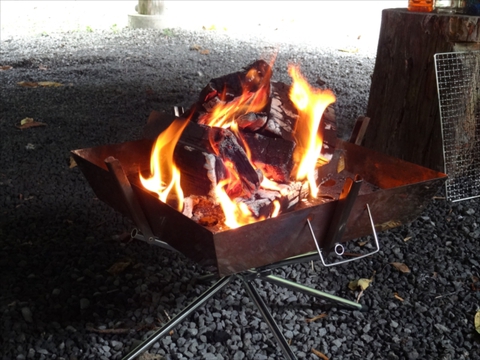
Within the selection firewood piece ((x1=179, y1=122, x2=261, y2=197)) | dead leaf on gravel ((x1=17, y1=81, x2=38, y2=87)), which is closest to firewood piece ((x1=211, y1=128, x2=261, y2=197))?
firewood piece ((x1=179, y1=122, x2=261, y2=197))

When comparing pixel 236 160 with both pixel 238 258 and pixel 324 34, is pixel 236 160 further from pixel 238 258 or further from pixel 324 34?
pixel 324 34

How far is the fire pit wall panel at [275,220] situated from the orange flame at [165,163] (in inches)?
4.6

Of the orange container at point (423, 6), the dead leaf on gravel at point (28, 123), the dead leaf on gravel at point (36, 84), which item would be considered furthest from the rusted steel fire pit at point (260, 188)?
the dead leaf on gravel at point (36, 84)

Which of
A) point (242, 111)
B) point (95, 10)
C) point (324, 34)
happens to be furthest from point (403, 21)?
point (95, 10)

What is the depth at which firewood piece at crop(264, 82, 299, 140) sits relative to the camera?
201 cm

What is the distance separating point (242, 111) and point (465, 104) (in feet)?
4.97

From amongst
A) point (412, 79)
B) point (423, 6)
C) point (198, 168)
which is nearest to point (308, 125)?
point (198, 168)

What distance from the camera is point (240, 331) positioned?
2.07 metres

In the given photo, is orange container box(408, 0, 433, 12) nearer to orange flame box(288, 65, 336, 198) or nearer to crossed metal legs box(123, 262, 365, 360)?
orange flame box(288, 65, 336, 198)

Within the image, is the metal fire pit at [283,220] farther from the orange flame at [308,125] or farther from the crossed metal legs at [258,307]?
the orange flame at [308,125]

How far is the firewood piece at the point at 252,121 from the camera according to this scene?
6.65 feet

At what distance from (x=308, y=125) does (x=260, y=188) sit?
0.33 meters

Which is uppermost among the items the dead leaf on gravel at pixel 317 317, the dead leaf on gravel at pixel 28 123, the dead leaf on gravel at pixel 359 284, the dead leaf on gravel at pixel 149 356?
the dead leaf on gravel at pixel 359 284

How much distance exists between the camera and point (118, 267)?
2389 millimetres
